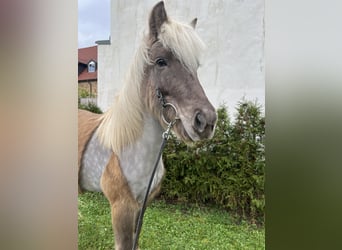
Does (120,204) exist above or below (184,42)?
below

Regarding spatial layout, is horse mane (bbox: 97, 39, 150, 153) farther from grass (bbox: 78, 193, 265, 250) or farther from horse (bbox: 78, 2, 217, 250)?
grass (bbox: 78, 193, 265, 250)

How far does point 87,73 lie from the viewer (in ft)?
7.13

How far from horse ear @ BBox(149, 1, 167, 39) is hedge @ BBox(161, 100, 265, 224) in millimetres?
561

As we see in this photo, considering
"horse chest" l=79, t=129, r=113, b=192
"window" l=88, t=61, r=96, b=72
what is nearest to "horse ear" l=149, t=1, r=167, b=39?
"window" l=88, t=61, r=96, b=72

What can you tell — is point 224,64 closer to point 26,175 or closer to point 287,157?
point 287,157

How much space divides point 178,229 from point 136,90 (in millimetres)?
828

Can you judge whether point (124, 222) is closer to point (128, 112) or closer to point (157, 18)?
point (128, 112)

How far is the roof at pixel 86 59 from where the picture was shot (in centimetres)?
213

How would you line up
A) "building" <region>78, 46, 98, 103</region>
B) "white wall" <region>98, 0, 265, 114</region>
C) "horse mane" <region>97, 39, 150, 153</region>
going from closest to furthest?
"white wall" <region>98, 0, 265, 114</region> < "horse mane" <region>97, 39, 150, 153</region> < "building" <region>78, 46, 98, 103</region>

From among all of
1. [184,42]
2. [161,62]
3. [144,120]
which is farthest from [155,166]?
[184,42]

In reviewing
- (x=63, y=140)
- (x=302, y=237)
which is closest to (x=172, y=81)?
(x=63, y=140)

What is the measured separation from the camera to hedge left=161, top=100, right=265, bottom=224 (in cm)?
187

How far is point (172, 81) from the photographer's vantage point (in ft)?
6.26

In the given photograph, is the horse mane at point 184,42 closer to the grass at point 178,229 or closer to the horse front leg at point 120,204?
the horse front leg at point 120,204
